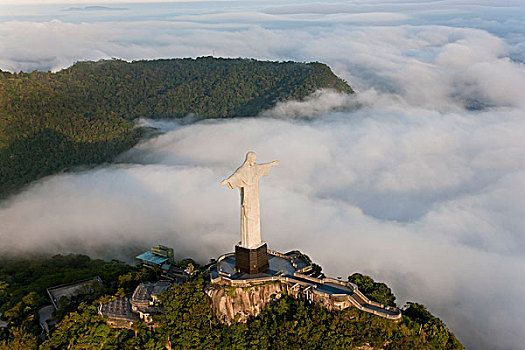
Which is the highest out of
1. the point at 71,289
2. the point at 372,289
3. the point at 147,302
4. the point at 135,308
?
the point at 147,302

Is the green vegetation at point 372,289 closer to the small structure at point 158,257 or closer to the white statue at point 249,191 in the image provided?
the white statue at point 249,191

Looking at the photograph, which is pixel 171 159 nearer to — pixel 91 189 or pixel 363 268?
pixel 91 189

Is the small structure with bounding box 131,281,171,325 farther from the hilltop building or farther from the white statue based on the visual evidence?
the white statue

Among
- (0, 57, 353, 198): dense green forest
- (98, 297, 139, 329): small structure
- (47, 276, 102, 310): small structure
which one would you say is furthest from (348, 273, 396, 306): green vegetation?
(0, 57, 353, 198): dense green forest

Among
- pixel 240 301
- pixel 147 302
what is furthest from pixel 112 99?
pixel 240 301

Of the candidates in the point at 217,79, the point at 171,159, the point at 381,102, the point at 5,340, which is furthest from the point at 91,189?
the point at 381,102

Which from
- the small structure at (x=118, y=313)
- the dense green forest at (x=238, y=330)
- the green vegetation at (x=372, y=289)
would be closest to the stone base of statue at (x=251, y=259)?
the dense green forest at (x=238, y=330)

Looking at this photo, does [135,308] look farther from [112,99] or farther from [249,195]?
[112,99]
